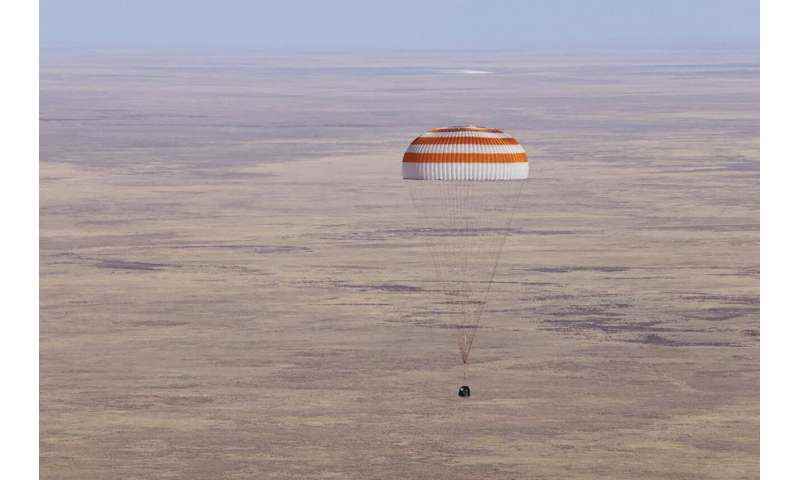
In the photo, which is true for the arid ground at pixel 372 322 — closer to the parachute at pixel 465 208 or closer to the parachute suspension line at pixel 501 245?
the parachute suspension line at pixel 501 245

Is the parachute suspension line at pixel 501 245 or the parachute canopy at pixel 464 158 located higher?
the parachute canopy at pixel 464 158

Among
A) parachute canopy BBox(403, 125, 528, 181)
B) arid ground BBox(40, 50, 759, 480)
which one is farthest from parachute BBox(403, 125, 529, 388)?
arid ground BBox(40, 50, 759, 480)

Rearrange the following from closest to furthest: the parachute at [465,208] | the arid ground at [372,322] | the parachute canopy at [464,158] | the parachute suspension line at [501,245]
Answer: the parachute canopy at [464,158] < the parachute at [465,208] < the arid ground at [372,322] < the parachute suspension line at [501,245]

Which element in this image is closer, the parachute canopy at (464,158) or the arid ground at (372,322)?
the parachute canopy at (464,158)

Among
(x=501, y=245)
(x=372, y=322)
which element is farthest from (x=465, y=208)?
(x=372, y=322)

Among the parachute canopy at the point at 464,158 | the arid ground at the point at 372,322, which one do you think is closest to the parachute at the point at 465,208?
the parachute canopy at the point at 464,158

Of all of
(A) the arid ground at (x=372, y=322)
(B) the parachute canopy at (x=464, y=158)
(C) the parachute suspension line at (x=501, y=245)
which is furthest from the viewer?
(C) the parachute suspension line at (x=501, y=245)

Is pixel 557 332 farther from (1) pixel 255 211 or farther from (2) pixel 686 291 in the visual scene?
(1) pixel 255 211

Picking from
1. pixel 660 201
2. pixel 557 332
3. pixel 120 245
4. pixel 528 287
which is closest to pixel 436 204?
pixel 660 201
